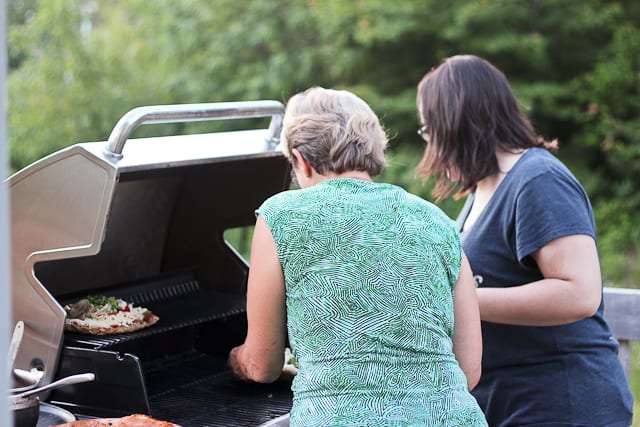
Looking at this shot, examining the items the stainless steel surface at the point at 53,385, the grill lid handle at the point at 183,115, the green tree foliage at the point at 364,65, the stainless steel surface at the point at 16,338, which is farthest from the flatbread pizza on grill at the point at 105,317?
the green tree foliage at the point at 364,65

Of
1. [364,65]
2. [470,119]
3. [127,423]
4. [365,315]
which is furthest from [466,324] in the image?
[364,65]

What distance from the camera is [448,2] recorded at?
868cm

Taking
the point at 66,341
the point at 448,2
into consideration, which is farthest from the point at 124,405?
the point at 448,2

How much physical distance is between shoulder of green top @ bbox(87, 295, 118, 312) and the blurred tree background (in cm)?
553

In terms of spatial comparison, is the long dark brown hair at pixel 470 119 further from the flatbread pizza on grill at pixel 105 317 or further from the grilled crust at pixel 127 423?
the grilled crust at pixel 127 423

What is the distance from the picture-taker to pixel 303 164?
2053mm

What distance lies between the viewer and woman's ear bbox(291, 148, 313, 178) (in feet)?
6.72

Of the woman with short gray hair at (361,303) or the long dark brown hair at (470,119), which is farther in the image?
the long dark brown hair at (470,119)

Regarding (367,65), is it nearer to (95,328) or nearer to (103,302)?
(103,302)

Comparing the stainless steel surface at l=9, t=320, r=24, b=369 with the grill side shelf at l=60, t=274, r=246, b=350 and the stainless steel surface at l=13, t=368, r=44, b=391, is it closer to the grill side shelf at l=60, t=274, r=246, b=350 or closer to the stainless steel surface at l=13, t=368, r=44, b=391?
the stainless steel surface at l=13, t=368, r=44, b=391

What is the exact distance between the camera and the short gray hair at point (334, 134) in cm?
203

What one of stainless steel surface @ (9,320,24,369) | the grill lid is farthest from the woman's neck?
stainless steel surface @ (9,320,24,369)

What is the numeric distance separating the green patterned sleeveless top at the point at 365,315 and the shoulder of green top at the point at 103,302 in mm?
912

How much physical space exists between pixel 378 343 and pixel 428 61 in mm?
7890
